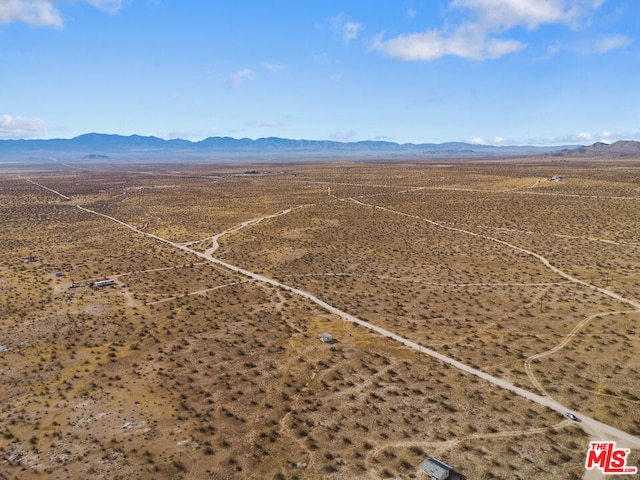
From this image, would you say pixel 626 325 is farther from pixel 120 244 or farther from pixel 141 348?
pixel 120 244

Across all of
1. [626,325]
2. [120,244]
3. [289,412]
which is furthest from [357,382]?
[120,244]

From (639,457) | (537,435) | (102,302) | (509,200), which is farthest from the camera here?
(509,200)
